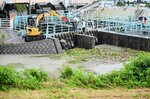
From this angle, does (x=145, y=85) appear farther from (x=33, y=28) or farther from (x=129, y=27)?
(x=129, y=27)

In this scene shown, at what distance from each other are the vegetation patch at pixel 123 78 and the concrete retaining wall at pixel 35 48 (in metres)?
9.95

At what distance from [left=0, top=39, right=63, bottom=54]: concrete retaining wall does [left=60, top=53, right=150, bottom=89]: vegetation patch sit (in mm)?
9952

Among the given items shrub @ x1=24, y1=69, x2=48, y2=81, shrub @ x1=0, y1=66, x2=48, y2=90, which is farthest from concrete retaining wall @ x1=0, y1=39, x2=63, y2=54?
shrub @ x1=0, y1=66, x2=48, y2=90

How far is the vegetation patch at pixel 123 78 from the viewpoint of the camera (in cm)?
1042

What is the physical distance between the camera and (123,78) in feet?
35.7

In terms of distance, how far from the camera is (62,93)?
345 inches

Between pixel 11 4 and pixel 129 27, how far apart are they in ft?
50.4

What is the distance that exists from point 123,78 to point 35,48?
442 inches

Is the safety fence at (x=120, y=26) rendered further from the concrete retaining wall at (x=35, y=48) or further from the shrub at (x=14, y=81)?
the shrub at (x=14, y=81)

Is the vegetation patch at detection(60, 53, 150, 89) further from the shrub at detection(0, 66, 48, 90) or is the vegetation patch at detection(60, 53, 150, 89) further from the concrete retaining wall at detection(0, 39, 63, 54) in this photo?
the concrete retaining wall at detection(0, 39, 63, 54)

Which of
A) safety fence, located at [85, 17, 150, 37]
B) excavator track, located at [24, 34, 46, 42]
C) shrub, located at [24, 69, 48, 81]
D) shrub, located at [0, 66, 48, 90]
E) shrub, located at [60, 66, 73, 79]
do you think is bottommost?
safety fence, located at [85, 17, 150, 37]

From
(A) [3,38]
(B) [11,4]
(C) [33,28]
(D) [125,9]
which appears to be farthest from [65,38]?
(D) [125,9]

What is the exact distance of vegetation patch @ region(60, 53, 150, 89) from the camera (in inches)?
410

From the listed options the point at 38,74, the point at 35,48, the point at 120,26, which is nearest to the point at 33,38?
the point at 35,48
